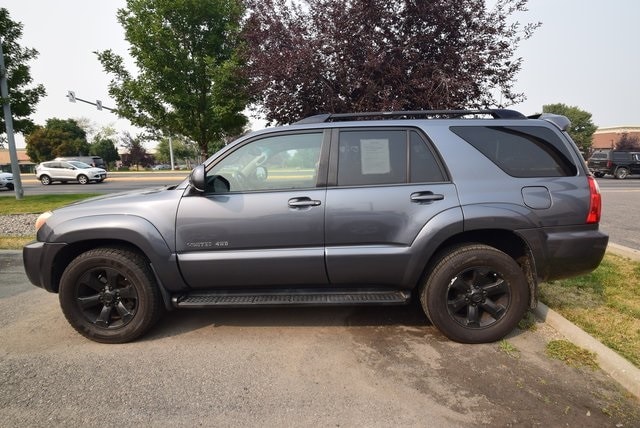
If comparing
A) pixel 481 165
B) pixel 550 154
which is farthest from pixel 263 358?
pixel 550 154

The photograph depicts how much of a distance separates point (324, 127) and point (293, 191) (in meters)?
0.67

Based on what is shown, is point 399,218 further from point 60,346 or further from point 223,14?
point 223,14

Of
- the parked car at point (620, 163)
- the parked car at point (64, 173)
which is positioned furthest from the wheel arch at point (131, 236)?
the parked car at point (620, 163)

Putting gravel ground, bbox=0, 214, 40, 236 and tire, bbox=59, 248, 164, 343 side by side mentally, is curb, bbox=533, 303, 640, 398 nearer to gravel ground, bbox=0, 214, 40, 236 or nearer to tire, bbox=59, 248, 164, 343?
tire, bbox=59, 248, 164, 343

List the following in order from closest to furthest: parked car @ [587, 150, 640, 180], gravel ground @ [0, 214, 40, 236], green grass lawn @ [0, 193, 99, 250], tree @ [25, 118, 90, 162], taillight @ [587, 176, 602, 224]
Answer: taillight @ [587, 176, 602, 224], green grass lawn @ [0, 193, 99, 250], gravel ground @ [0, 214, 40, 236], parked car @ [587, 150, 640, 180], tree @ [25, 118, 90, 162]

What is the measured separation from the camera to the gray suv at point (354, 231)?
301 centimetres

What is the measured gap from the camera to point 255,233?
302cm

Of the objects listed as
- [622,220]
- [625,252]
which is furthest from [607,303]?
[622,220]

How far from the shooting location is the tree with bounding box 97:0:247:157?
7914 mm

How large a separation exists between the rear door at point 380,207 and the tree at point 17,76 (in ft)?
40.2

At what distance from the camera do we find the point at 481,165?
3100 millimetres

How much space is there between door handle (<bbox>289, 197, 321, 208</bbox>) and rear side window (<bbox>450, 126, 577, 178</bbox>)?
4.60 feet

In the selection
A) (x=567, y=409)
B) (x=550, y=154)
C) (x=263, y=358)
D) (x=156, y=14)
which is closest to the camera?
(x=567, y=409)

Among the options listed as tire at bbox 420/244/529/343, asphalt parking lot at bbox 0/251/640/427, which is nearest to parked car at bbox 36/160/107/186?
asphalt parking lot at bbox 0/251/640/427
